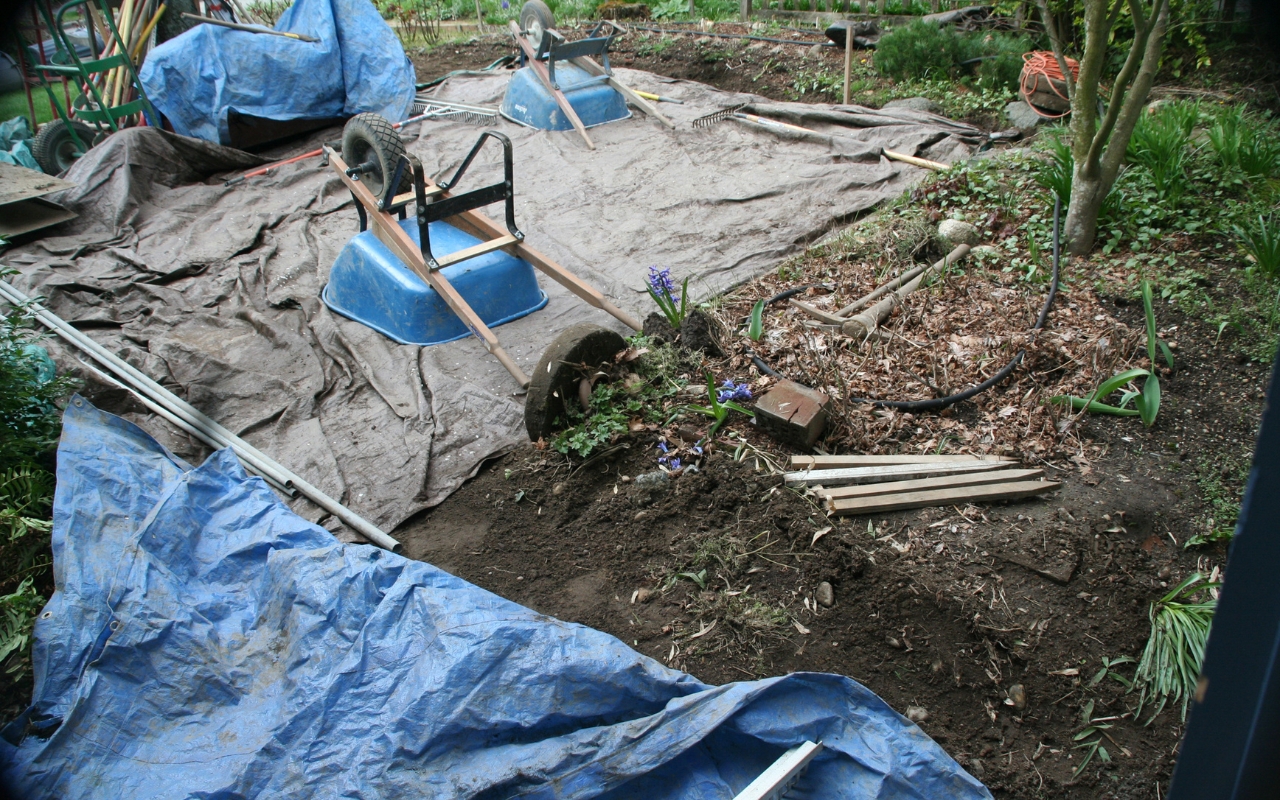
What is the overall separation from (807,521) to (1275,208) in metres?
3.37

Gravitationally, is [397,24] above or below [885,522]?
above

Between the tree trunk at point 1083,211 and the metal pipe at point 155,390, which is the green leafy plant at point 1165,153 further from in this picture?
the metal pipe at point 155,390

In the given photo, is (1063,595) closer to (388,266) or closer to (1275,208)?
(1275,208)

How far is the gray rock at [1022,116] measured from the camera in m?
6.20

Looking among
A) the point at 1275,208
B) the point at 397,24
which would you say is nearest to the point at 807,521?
the point at 1275,208

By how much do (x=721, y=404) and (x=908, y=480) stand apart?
86 cm

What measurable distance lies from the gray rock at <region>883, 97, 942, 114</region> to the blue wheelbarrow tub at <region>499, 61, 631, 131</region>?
264cm

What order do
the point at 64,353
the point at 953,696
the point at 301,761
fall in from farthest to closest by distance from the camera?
the point at 64,353 → the point at 953,696 → the point at 301,761

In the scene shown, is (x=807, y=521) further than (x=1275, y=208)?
No

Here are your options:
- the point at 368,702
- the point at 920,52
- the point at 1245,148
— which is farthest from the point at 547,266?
the point at 920,52

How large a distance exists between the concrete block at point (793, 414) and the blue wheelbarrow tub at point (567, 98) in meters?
4.97

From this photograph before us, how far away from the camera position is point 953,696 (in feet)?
7.09

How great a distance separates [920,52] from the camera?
305 inches

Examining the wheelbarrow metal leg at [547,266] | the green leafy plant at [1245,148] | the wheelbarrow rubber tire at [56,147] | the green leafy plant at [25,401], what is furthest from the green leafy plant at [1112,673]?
the wheelbarrow rubber tire at [56,147]
